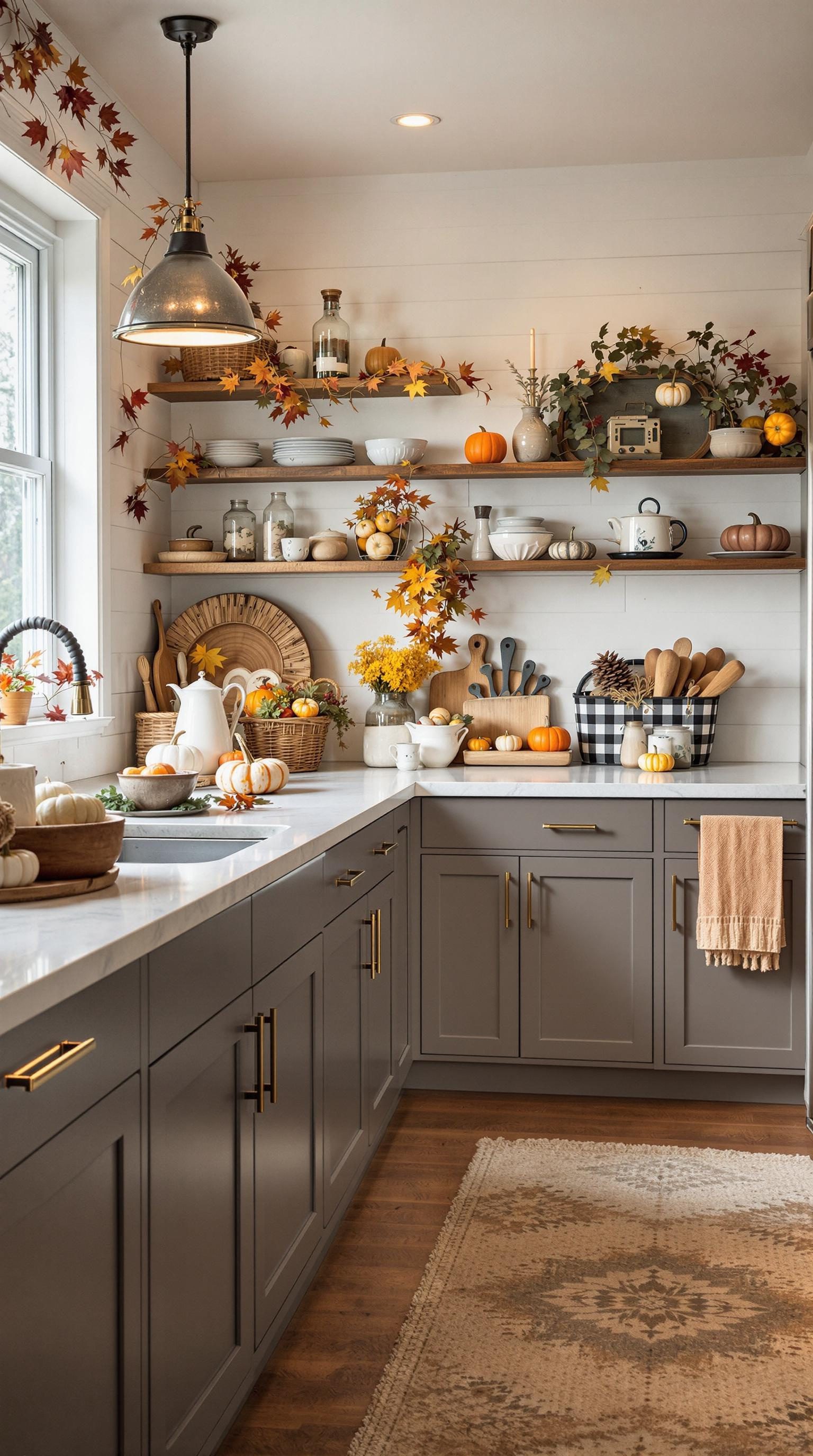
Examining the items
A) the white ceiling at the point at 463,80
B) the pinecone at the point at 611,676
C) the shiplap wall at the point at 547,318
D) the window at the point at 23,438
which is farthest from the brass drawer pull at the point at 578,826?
the white ceiling at the point at 463,80

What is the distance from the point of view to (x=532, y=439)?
161 inches

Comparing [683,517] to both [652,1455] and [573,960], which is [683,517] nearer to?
[573,960]

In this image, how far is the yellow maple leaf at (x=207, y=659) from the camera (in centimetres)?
424

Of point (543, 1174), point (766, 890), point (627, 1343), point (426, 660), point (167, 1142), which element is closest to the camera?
point (167, 1142)

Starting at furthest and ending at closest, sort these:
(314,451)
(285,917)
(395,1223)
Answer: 1. (314,451)
2. (395,1223)
3. (285,917)

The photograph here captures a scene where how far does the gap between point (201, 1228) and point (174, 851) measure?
902 millimetres

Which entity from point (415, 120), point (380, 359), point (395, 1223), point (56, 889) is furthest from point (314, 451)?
point (56, 889)

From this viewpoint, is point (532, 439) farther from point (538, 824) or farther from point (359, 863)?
point (359, 863)

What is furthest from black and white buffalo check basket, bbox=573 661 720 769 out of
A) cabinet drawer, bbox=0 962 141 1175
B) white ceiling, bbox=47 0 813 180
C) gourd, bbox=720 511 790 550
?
cabinet drawer, bbox=0 962 141 1175

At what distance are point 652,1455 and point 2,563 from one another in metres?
2.48

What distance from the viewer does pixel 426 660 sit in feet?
13.5

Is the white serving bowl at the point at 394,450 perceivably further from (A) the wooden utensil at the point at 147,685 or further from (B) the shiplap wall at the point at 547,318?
(A) the wooden utensil at the point at 147,685

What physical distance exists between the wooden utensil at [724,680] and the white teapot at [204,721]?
5.01ft

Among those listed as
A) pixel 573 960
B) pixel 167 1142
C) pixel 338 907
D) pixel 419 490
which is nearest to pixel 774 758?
pixel 573 960
